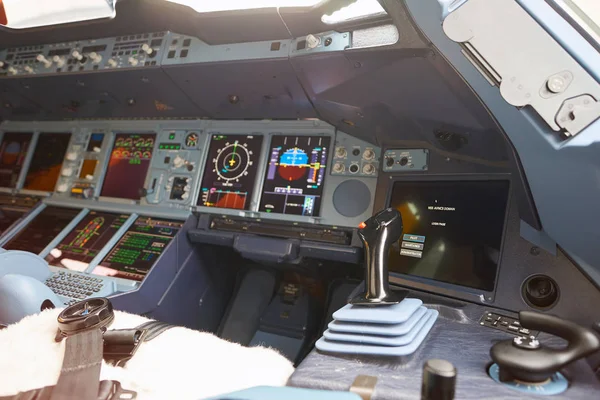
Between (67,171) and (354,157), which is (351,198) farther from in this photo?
(67,171)

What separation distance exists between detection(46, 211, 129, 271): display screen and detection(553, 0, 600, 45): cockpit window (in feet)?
8.56

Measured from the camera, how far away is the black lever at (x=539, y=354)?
0.87 m

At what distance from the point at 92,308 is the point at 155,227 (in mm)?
1571

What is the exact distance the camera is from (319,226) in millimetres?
2455

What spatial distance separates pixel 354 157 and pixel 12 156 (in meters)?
3.00

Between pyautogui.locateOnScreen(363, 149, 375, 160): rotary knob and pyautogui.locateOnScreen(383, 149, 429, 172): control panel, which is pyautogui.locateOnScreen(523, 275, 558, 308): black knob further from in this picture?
pyautogui.locateOnScreen(363, 149, 375, 160): rotary knob


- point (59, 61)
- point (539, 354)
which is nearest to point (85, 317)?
point (539, 354)

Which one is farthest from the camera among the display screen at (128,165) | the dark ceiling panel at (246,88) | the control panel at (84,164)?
the control panel at (84,164)

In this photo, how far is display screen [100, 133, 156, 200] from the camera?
304cm

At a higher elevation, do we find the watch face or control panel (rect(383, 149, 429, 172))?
control panel (rect(383, 149, 429, 172))

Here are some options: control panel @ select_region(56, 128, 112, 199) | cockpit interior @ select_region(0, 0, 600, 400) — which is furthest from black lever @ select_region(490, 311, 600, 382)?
control panel @ select_region(56, 128, 112, 199)

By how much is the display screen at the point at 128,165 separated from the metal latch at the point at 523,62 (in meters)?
2.39

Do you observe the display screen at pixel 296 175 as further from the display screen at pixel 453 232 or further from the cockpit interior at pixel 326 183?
the display screen at pixel 453 232

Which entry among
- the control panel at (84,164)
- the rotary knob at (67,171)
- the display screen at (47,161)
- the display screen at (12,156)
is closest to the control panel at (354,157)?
the control panel at (84,164)
